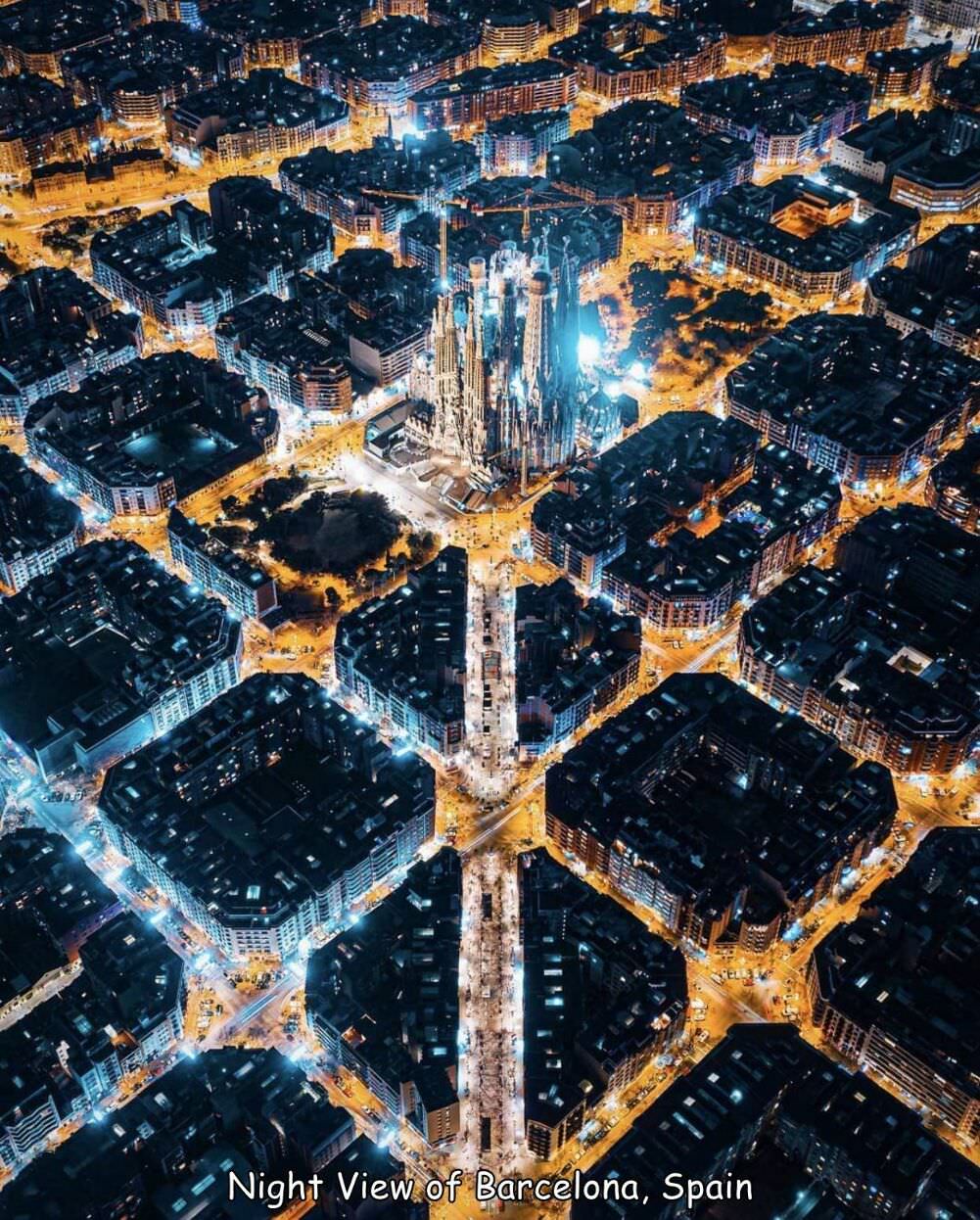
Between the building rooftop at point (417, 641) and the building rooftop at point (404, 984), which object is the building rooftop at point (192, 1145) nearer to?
the building rooftop at point (404, 984)

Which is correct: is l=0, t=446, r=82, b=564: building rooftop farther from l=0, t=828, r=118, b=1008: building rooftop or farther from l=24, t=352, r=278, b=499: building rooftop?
l=0, t=828, r=118, b=1008: building rooftop

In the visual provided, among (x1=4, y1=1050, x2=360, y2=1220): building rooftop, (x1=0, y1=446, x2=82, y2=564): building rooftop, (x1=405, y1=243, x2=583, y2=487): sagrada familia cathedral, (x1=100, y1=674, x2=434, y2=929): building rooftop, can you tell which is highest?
(x1=405, y1=243, x2=583, y2=487): sagrada familia cathedral

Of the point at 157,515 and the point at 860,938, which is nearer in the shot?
the point at 860,938

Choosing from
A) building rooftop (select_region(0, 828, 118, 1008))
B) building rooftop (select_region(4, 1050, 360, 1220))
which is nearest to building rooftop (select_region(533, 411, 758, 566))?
building rooftop (select_region(0, 828, 118, 1008))

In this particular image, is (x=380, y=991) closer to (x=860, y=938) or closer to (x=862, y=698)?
(x=860, y=938)

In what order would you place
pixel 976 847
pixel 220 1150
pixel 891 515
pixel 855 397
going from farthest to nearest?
pixel 855 397 → pixel 891 515 → pixel 976 847 → pixel 220 1150

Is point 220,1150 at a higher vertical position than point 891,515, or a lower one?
lower

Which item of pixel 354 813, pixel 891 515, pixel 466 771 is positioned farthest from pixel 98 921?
pixel 891 515
